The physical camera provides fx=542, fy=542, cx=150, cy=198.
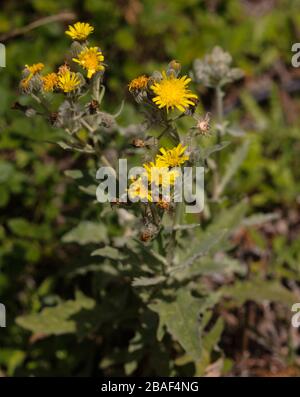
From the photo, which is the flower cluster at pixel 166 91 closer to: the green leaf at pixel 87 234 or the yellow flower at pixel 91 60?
the yellow flower at pixel 91 60

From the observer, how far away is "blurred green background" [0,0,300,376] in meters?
4.71

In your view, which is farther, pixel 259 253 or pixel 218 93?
pixel 259 253

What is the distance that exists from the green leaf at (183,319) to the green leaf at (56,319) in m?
0.83

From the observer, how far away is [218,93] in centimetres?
423

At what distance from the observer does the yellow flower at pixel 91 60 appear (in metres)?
3.20

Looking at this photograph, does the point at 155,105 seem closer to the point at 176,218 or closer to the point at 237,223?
the point at 176,218

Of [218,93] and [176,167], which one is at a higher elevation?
[218,93]

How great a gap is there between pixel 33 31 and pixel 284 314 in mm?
4196

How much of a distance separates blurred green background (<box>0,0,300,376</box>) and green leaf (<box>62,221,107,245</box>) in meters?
0.26

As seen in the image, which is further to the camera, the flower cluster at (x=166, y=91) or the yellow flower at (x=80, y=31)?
the yellow flower at (x=80, y=31)

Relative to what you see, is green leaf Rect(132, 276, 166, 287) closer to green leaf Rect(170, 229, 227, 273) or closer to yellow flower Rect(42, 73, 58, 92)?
green leaf Rect(170, 229, 227, 273)

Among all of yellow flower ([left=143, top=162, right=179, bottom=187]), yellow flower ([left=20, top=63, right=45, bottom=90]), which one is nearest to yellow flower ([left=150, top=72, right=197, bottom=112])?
yellow flower ([left=143, top=162, right=179, bottom=187])

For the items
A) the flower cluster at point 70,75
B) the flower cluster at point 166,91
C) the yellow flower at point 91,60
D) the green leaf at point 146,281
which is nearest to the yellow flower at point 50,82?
the flower cluster at point 70,75
